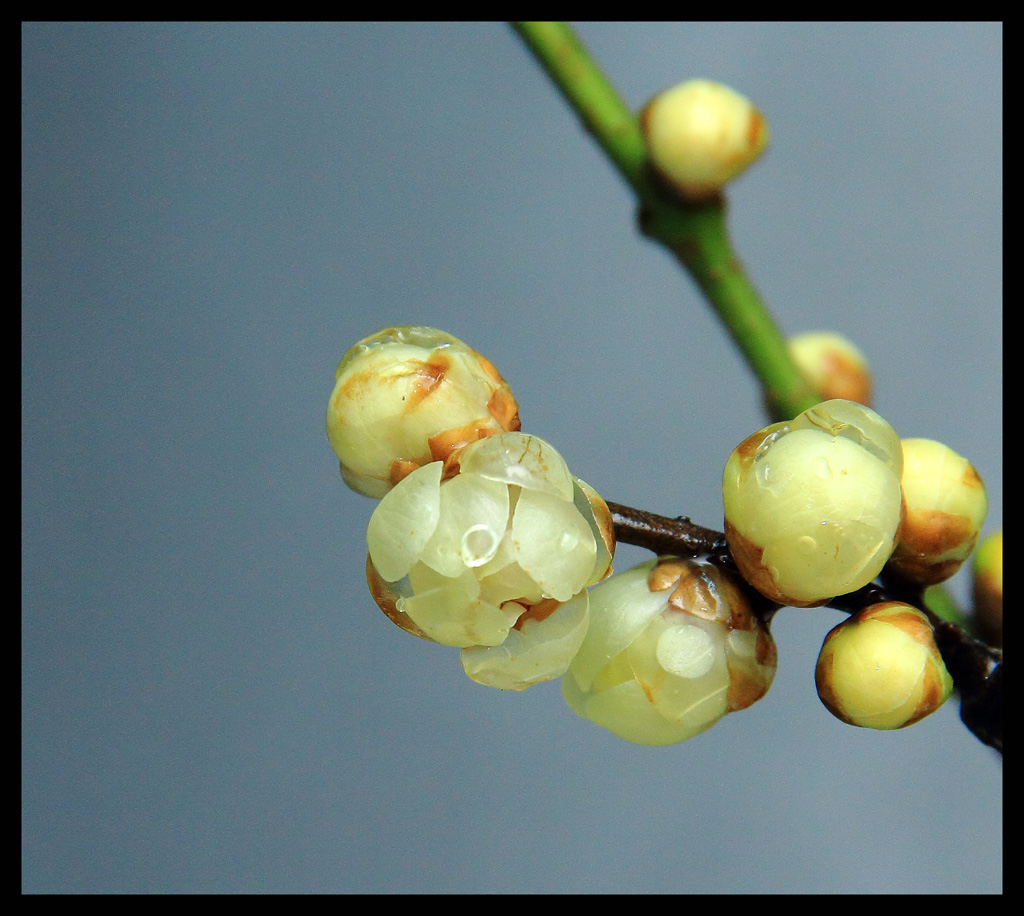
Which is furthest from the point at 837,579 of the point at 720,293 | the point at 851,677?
the point at 720,293

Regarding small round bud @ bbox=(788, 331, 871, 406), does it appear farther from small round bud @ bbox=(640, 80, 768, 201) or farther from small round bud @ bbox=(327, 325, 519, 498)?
small round bud @ bbox=(327, 325, 519, 498)

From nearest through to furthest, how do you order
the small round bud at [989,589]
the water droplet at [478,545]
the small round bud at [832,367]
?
the water droplet at [478,545] < the small round bud at [989,589] < the small round bud at [832,367]

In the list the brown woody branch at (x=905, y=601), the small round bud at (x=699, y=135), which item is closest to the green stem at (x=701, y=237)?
the small round bud at (x=699, y=135)

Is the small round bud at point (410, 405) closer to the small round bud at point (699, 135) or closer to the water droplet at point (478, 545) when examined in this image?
the water droplet at point (478, 545)

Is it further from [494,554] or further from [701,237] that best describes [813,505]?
[701,237]

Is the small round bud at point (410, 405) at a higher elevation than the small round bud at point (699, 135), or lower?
lower

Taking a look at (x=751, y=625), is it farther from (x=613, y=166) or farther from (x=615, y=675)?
(x=613, y=166)
